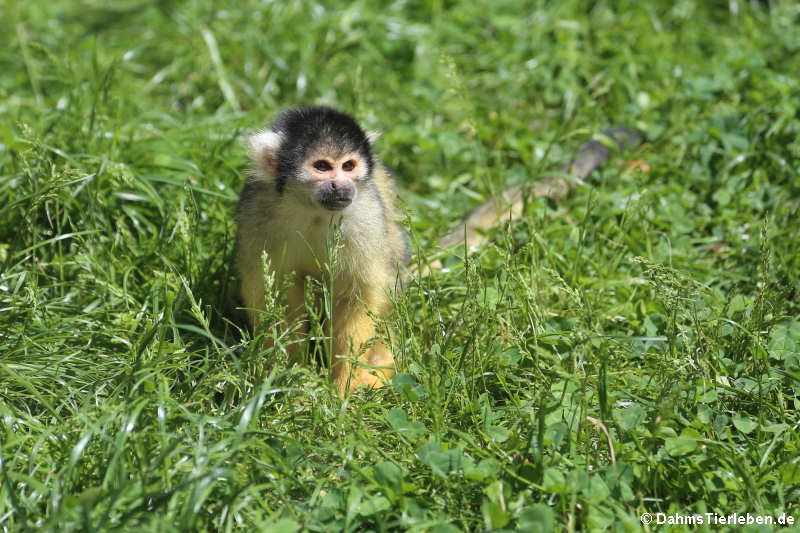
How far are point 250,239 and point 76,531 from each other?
1.43 m

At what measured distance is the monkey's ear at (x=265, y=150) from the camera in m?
3.12

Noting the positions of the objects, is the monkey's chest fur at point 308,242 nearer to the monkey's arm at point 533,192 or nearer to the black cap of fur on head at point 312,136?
the black cap of fur on head at point 312,136

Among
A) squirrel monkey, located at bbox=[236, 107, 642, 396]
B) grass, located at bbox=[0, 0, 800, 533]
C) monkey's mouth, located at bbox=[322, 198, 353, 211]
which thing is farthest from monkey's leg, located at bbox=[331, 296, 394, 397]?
monkey's mouth, located at bbox=[322, 198, 353, 211]

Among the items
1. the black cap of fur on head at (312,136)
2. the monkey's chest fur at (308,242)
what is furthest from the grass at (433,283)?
the black cap of fur on head at (312,136)

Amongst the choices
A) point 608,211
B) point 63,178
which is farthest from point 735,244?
point 63,178

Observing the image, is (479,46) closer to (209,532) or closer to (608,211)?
(608,211)

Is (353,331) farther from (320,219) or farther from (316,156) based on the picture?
(316,156)

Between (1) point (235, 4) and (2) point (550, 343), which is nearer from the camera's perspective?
(2) point (550, 343)

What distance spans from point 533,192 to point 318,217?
140 cm

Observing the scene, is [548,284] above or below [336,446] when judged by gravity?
above

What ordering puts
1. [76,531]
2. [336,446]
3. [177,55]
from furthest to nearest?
[177,55] < [336,446] < [76,531]

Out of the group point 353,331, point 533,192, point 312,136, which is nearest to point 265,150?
point 312,136

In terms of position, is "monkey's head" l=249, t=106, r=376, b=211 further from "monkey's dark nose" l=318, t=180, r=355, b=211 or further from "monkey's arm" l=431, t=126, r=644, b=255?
"monkey's arm" l=431, t=126, r=644, b=255

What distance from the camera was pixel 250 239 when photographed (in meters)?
3.13
